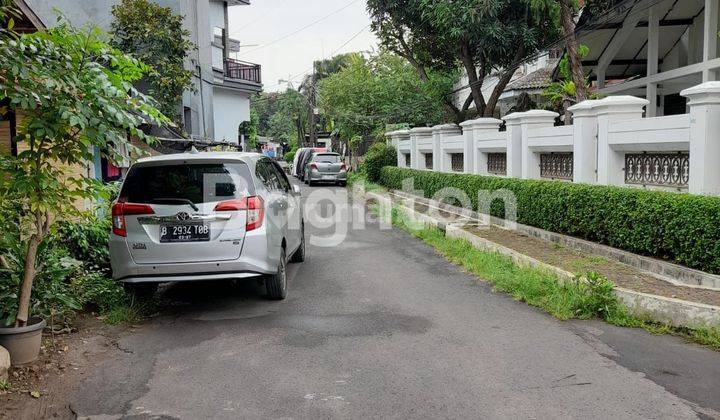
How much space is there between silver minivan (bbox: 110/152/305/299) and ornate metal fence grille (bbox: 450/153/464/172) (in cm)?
1064

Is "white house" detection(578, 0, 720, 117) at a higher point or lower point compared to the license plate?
higher

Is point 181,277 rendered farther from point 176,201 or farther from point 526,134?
point 526,134

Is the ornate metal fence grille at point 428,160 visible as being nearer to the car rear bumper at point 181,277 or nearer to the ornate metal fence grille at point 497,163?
the ornate metal fence grille at point 497,163

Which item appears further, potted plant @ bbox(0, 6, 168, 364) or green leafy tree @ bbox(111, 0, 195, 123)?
green leafy tree @ bbox(111, 0, 195, 123)

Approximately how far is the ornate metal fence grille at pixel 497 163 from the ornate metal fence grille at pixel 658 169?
465 centimetres

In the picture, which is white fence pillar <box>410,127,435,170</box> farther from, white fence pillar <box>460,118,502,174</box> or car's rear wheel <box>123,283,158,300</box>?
car's rear wheel <box>123,283,158,300</box>

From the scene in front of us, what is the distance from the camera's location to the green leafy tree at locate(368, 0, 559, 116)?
17.7 metres

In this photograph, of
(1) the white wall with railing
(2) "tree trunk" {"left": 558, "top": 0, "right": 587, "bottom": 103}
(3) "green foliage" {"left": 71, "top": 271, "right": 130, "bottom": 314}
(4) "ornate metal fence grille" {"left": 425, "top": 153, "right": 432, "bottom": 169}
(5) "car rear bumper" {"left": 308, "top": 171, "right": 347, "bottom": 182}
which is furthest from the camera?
(5) "car rear bumper" {"left": 308, "top": 171, "right": 347, "bottom": 182}

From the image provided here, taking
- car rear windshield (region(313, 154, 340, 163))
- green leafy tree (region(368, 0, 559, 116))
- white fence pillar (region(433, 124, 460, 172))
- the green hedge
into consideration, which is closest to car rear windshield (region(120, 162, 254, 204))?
the green hedge

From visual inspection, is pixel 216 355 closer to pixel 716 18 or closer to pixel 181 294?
pixel 181 294

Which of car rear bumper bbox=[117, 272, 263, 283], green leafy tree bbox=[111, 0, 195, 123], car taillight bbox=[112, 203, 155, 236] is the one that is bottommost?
car rear bumper bbox=[117, 272, 263, 283]

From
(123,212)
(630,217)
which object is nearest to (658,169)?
(630,217)

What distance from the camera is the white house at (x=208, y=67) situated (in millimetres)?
18031

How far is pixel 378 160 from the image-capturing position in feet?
82.1
